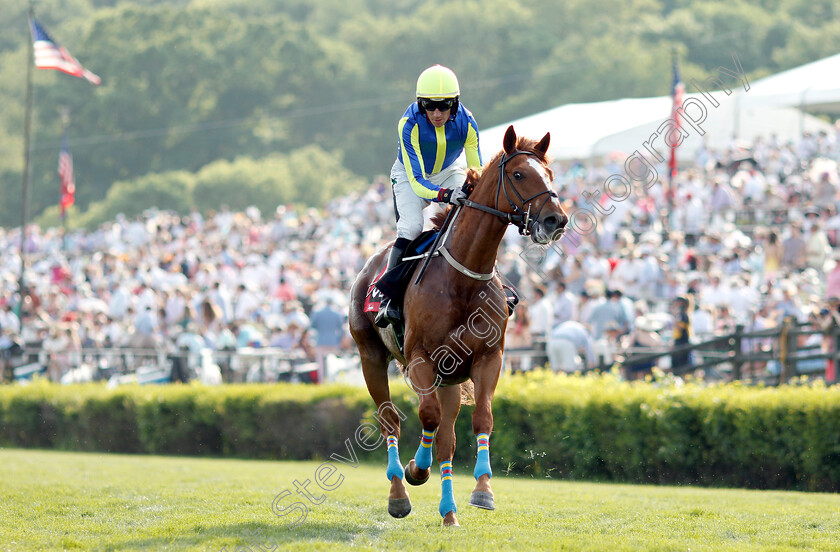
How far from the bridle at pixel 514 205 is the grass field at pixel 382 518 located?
6.13 ft

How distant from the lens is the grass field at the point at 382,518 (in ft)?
20.0

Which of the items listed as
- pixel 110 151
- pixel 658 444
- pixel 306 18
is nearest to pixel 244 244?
pixel 658 444

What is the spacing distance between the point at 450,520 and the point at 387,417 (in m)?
1.24

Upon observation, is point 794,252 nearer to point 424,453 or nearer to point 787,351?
point 787,351

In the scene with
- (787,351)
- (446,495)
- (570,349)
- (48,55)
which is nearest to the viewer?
(446,495)

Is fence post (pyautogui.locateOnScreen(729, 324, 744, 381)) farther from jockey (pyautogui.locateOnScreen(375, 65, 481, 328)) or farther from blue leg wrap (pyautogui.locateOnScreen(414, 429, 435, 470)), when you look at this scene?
blue leg wrap (pyautogui.locateOnScreen(414, 429, 435, 470))

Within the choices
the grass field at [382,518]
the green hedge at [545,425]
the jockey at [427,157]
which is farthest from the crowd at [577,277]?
the jockey at [427,157]

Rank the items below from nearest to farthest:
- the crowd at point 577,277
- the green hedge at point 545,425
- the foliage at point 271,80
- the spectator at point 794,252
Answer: the green hedge at point 545,425
the crowd at point 577,277
the spectator at point 794,252
the foliage at point 271,80

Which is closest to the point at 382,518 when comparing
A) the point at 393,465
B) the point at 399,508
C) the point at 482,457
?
the point at 399,508

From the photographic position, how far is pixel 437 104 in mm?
7031

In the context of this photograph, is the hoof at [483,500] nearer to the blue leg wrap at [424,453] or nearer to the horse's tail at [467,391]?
the blue leg wrap at [424,453]

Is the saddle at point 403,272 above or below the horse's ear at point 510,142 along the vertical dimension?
below

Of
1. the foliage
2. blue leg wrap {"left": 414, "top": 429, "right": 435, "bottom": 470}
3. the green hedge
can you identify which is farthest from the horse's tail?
the foliage

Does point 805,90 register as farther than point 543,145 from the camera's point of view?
Yes
